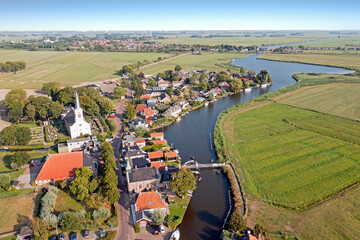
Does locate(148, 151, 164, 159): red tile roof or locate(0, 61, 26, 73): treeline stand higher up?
locate(0, 61, 26, 73): treeline

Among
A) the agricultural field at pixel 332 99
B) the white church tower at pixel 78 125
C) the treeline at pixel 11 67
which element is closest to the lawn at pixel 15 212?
the white church tower at pixel 78 125

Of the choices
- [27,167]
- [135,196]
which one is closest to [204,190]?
[135,196]

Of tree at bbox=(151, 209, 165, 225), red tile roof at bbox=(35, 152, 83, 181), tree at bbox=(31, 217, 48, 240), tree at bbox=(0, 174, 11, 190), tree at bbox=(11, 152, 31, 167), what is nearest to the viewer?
tree at bbox=(31, 217, 48, 240)

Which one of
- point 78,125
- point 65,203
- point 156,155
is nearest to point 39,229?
point 65,203

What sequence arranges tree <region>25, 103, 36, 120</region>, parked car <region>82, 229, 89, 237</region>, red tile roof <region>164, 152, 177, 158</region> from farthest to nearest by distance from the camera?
1. tree <region>25, 103, 36, 120</region>
2. red tile roof <region>164, 152, 177, 158</region>
3. parked car <region>82, 229, 89, 237</region>

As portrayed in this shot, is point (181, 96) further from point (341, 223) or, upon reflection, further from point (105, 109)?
point (341, 223)

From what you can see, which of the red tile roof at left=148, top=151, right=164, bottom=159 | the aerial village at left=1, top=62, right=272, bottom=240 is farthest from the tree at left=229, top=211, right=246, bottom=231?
the red tile roof at left=148, top=151, right=164, bottom=159

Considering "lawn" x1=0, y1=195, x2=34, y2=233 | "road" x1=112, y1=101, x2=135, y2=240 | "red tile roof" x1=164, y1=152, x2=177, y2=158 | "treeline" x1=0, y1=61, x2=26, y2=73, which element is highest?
"treeline" x1=0, y1=61, x2=26, y2=73

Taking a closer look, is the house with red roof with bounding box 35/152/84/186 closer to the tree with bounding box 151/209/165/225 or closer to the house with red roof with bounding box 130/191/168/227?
the house with red roof with bounding box 130/191/168/227
